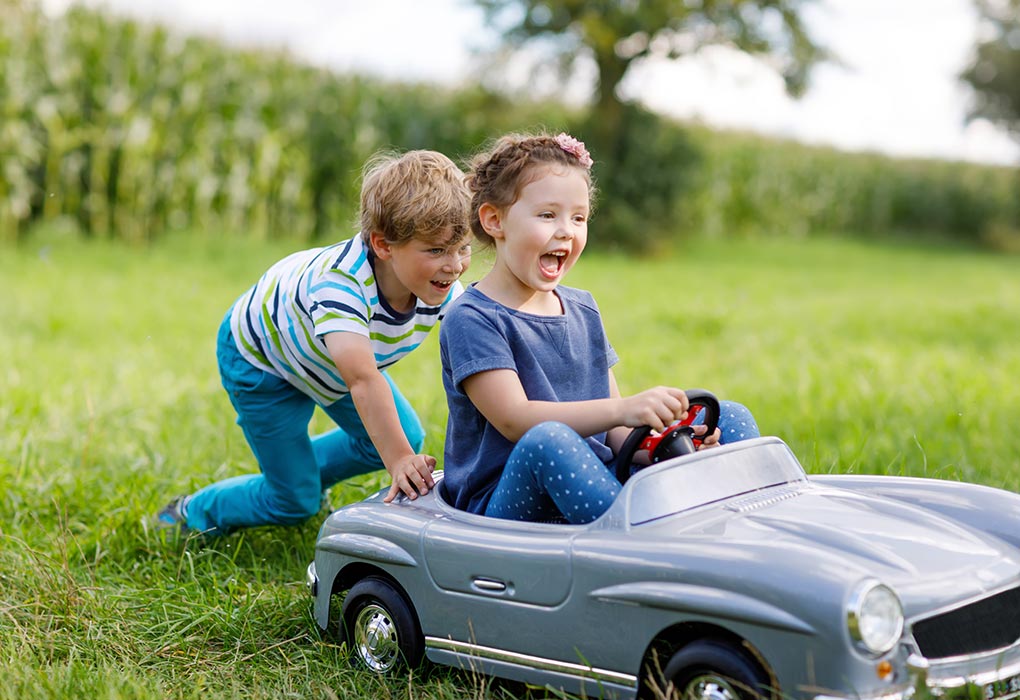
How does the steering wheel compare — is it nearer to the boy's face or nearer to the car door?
the car door

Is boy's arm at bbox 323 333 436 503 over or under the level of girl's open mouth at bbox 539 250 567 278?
under

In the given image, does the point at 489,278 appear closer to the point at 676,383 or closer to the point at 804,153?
Result: the point at 676,383

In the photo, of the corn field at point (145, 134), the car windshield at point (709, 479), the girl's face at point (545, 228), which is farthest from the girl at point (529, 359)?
the corn field at point (145, 134)

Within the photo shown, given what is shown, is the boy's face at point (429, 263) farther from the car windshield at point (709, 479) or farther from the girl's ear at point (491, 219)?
the car windshield at point (709, 479)

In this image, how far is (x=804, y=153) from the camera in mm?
27328

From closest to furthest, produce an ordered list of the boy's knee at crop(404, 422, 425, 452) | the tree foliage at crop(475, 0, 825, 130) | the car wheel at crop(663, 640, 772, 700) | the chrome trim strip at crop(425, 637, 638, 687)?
1. the car wheel at crop(663, 640, 772, 700)
2. the chrome trim strip at crop(425, 637, 638, 687)
3. the boy's knee at crop(404, 422, 425, 452)
4. the tree foliage at crop(475, 0, 825, 130)

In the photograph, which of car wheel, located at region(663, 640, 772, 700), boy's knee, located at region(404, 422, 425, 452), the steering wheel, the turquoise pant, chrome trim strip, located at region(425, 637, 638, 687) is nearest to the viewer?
car wheel, located at region(663, 640, 772, 700)

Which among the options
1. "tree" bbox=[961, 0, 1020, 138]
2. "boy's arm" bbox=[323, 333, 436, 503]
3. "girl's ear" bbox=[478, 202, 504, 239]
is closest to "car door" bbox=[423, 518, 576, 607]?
"boy's arm" bbox=[323, 333, 436, 503]

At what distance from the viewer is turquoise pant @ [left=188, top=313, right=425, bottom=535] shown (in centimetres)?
380

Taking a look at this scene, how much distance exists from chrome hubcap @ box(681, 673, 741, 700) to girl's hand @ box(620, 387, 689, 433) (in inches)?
25.1

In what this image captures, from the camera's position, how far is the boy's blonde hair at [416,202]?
3213 millimetres

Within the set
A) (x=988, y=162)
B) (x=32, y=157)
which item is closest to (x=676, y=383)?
(x=32, y=157)

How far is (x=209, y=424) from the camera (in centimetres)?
545

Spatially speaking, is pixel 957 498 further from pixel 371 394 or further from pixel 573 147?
pixel 371 394
